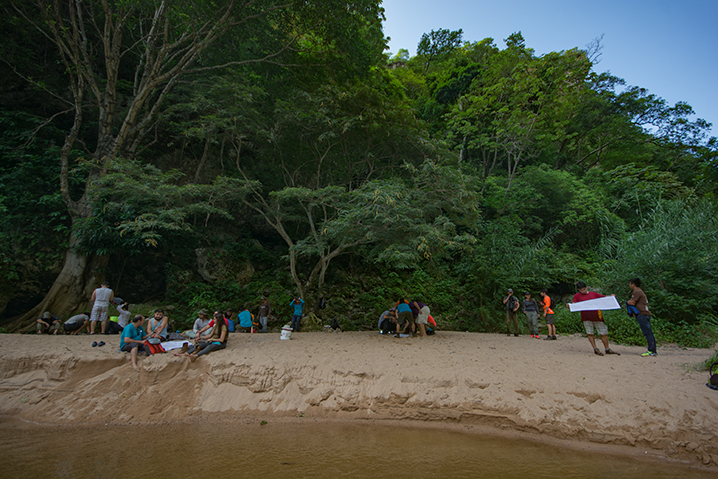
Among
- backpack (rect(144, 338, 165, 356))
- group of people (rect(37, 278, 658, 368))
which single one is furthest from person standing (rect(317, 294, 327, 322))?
backpack (rect(144, 338, 165, 356))

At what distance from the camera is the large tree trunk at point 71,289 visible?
31.0 feet

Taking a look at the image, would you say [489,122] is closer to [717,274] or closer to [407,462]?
[717,274]

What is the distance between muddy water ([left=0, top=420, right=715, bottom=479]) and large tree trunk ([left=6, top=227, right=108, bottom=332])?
5.38 m

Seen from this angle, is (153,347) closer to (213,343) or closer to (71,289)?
(213,343)

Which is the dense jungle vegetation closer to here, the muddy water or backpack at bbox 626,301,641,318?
backpack at bbox 626,301,641,318

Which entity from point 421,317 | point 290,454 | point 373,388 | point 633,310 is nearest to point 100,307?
point 290,454

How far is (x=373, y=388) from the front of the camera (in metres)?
5.79

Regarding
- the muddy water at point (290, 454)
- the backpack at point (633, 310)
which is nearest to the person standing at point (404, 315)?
the muddy water at point (290, 454)

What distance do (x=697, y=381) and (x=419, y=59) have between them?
1095 inches

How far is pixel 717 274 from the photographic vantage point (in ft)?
30.1

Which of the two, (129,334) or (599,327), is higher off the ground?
(599,327)

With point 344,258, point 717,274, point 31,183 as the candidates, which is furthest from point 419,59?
point 31,183

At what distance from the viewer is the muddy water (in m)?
3.98

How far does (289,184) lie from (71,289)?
8008 millimetres
